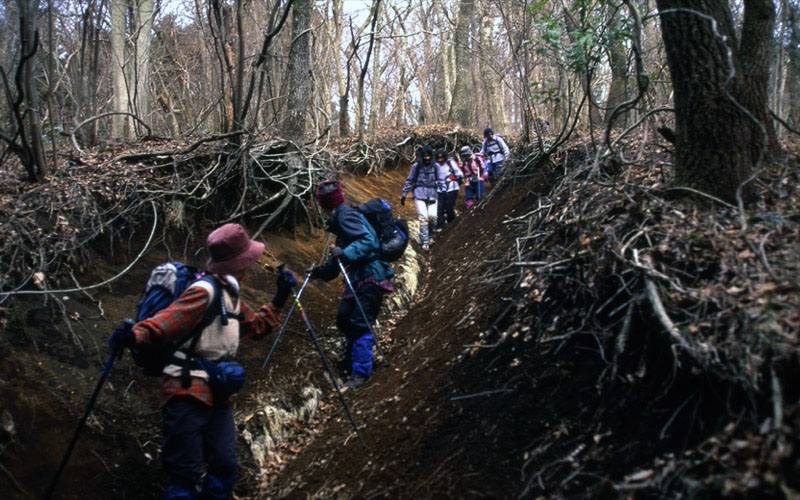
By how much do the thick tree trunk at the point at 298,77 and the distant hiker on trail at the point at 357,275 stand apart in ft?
11.8

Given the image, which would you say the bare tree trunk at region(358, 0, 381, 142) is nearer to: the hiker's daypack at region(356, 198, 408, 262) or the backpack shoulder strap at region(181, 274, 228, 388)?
the hiker's daypack at region(356, 198, 408, 262)

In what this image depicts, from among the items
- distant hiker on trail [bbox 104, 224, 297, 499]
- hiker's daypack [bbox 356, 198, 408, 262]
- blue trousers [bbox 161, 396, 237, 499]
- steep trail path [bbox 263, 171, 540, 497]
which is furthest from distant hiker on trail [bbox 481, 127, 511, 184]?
blue trousers [bbox 161, 396, 237, 499]

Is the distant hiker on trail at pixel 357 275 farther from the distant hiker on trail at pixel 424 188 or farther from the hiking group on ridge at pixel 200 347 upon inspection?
the distant hiker on trail at pixel 424 188

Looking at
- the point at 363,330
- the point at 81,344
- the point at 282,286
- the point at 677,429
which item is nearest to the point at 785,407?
the point at 677,429

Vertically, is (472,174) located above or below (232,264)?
above

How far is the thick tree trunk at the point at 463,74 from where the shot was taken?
65.8ft

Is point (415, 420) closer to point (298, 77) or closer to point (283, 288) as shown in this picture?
point (283, 288)

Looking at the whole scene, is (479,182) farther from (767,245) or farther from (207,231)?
(767,245)

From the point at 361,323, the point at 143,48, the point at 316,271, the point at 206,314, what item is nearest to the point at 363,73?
the point at 143,48

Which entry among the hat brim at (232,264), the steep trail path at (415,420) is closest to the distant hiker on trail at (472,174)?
the steep trail path at (415,420)

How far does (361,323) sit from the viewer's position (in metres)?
6.43

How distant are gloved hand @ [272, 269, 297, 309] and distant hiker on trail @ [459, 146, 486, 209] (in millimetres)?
9733

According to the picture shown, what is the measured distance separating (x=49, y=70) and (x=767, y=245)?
8.08m

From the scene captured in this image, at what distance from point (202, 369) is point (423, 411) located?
177 cm
